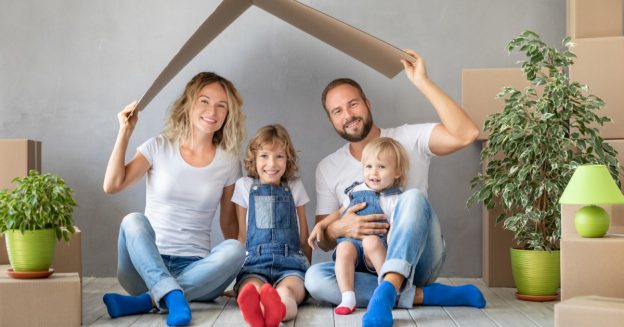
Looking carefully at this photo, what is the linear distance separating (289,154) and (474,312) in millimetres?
896

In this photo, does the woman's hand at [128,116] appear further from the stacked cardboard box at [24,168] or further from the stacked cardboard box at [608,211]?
the stacked cardboard box at [608,211]

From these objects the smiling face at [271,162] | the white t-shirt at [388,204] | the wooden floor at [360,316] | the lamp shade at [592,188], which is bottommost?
the wooden floor at [360,316]

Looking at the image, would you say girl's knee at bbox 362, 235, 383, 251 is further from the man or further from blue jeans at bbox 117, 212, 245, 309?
blue jeans at bbox 117, 212, 245, 309

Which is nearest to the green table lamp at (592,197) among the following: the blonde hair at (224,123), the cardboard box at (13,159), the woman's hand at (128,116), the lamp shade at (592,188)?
the lamp shade at (592,188)

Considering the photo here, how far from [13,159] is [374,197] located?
1377mm

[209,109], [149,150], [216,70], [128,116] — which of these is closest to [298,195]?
[209,109]

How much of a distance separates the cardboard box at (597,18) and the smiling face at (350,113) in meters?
0.93

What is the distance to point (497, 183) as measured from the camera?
10.3ft

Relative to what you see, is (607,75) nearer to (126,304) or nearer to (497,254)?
(497,254)

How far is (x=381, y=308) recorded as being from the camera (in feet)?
8.23

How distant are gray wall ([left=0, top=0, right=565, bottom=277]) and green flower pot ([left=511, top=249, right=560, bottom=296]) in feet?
1.54

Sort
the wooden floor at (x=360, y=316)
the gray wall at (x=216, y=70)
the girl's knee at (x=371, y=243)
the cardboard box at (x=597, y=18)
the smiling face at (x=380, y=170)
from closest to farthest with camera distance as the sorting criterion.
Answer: the wooden floor at (x=360, y=316) → the girl's knee at (x=371, y=243) → the smiling face at (x=380, y=170) → the cardboard box at (x=597, y=18) → the gray wall at (x=216, y=70)

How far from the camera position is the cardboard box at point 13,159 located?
3.11m

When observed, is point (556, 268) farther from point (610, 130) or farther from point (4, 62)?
point (4, 62)
